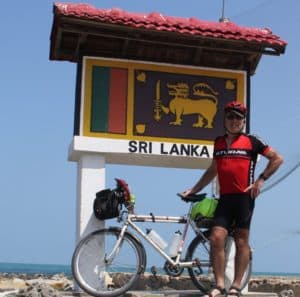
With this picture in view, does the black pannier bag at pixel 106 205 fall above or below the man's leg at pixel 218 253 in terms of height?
above

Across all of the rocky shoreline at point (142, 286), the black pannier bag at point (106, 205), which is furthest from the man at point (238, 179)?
the rocky shoreline at point (142, 286)

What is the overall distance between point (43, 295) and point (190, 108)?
3.16 meters

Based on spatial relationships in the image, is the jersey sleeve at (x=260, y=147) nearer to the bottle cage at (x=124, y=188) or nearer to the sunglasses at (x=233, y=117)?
the sunglasses at (x=233, y=117)

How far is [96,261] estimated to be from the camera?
768 cm

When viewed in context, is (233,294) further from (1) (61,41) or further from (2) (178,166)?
(1) (61,41)

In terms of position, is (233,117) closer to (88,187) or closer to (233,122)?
(233,122)

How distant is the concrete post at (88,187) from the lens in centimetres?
797

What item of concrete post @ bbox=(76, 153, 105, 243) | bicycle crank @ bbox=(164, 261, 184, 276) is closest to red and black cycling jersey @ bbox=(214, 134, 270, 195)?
bicycle crank @ bbox=(164, 261, 184, 276)

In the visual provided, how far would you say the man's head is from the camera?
21.0 feet

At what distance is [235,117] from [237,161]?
42 cm

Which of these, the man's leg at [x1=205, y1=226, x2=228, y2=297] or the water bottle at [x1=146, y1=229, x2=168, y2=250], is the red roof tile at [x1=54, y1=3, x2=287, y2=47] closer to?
the water bottle at [x1=146, y1=229, x2=168, y2=250]

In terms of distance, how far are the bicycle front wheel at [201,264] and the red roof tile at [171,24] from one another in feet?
8.44

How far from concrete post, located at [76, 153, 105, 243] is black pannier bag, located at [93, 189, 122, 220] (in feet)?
0.65

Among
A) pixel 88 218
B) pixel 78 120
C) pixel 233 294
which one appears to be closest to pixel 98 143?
pixel 78 120
